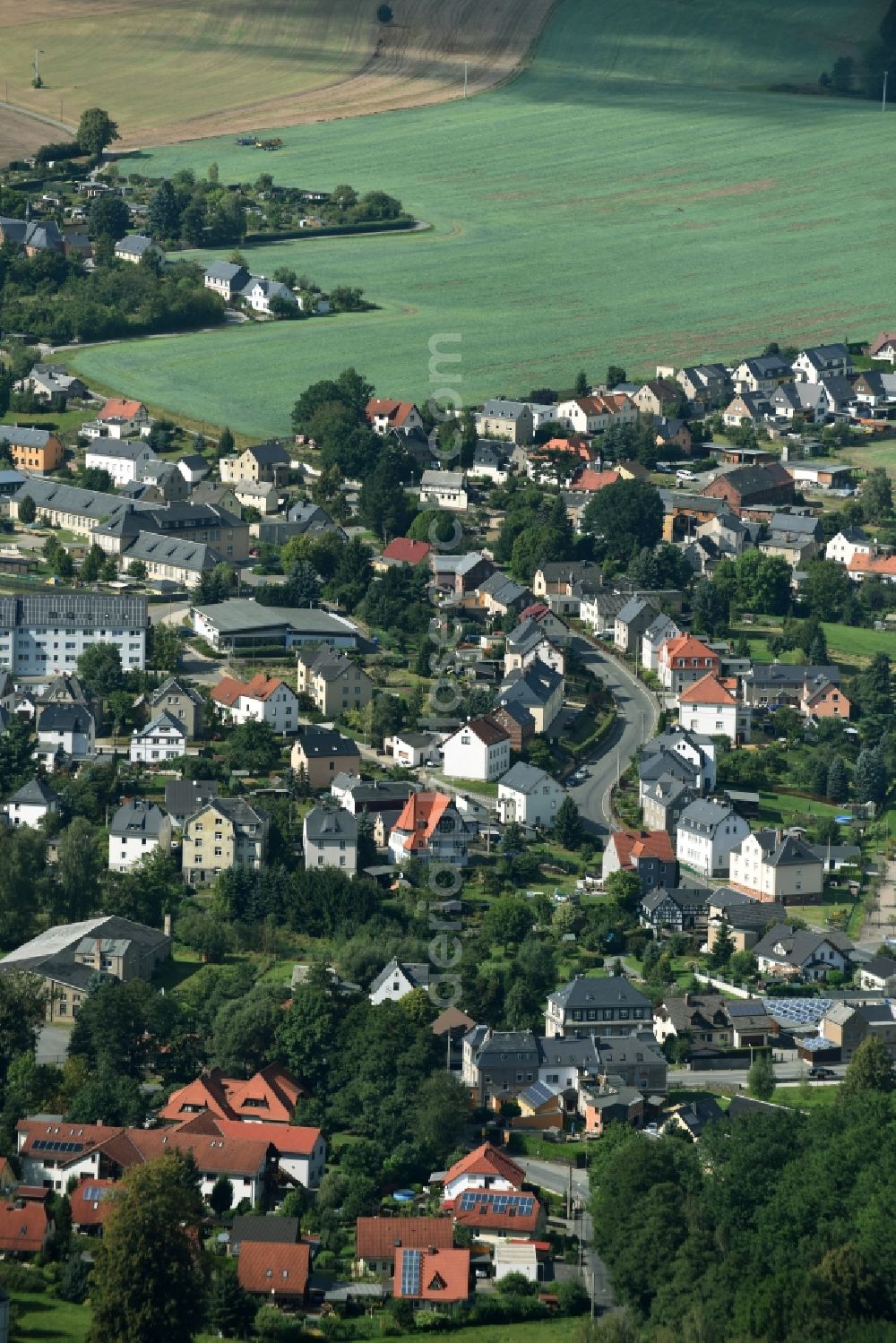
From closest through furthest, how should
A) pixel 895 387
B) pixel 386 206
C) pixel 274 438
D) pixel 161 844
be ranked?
pixel 161 844 → pixel 274 438 → pixel 895 387 → pixel 386 206

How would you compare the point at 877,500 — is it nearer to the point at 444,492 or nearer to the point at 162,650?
the point at 444,492

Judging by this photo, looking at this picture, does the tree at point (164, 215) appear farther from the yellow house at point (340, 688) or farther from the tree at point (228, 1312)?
the tree at point (228, 1312)

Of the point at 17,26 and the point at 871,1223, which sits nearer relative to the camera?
the point at 871,1223

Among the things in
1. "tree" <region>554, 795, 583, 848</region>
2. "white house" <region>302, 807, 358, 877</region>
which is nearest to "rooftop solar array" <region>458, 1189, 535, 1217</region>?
"white house" <region>302, 807, 358, 877</region>

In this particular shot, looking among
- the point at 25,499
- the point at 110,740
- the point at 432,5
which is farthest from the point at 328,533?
the point at 432,5

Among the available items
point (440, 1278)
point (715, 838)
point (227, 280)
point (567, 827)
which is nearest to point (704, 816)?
point (715, 838)

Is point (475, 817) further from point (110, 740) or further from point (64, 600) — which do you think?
point (64, 600)

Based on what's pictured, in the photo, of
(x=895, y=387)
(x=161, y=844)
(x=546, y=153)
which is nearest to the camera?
(x=161, y=844)
